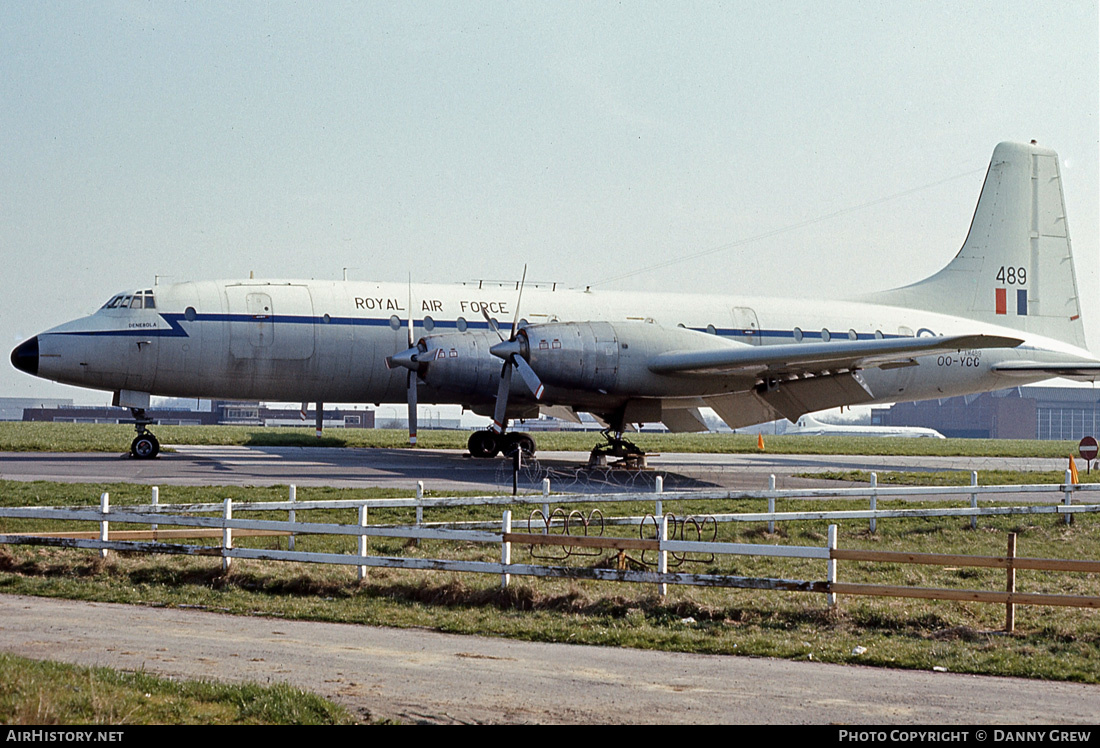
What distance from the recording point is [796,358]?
1192 inches

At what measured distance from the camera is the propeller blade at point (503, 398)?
31.6 metres

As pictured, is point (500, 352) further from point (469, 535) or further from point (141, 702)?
point (141, 702)

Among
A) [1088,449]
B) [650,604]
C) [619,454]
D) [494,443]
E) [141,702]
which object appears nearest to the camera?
[141,702]

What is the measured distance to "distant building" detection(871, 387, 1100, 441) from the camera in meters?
142

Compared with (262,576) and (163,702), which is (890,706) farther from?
(262,576)

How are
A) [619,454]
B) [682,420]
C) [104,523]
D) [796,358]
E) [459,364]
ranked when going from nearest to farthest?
1. [104,523]
2. [796,358]
3. [459,364]
4. [619,454]
5. [682,420]

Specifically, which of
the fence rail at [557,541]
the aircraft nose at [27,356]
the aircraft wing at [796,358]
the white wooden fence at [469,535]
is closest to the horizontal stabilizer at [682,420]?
the aircraft wing at [796,358]

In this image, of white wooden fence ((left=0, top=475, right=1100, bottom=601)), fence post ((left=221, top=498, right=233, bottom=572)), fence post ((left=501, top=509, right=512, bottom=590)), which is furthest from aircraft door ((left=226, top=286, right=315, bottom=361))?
fence post ((left=501, top=509, right=512, bottom=590))

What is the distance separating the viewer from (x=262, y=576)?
624 inches

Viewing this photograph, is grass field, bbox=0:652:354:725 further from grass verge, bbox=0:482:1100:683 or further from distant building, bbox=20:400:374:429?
distant building, bbox=20:400:374:429

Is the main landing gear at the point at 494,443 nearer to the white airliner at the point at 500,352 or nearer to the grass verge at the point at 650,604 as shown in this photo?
the white airliner at the point at 500,352

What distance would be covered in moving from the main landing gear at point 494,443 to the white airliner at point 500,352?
57 mm

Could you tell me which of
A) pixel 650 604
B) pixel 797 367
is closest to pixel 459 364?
pixel 797 367

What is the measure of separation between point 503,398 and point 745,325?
10.7 m
